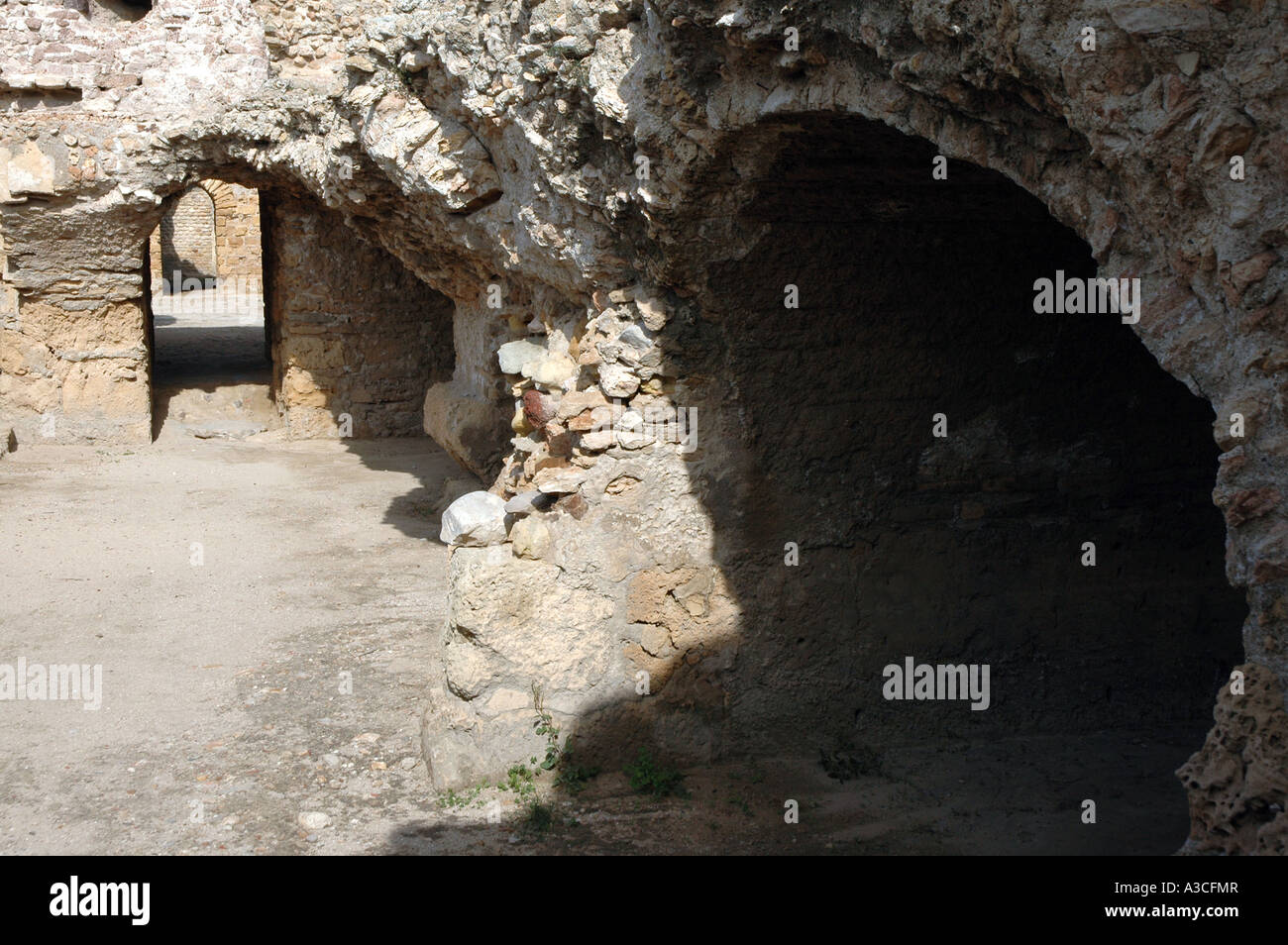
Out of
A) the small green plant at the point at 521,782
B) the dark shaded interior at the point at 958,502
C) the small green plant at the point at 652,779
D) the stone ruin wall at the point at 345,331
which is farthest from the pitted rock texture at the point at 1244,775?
the stone ruin wall at the point at 345,331

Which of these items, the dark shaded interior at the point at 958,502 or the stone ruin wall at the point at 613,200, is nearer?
the stone ruin wall at the point at 613,200

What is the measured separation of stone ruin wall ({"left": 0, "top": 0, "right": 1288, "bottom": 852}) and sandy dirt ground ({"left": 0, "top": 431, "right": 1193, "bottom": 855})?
36 centimetres

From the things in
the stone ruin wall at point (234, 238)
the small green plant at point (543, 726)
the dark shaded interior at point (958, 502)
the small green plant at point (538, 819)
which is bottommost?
the small green plant at point (538, 819)

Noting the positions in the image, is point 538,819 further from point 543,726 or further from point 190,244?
point 190,244

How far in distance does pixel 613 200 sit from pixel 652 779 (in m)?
2.17

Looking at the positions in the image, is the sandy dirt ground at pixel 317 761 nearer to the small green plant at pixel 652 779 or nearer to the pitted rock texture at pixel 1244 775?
the small green plant at pixel 652 779

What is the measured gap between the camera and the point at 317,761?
4.73 m

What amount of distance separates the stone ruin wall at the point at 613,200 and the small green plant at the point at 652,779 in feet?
0.39

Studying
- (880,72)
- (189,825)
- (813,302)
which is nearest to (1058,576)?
(813,302)

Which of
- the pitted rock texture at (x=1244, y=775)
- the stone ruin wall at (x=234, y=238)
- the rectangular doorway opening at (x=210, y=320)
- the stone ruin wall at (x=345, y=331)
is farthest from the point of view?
the stone ruin wall at (x=234, y=238)

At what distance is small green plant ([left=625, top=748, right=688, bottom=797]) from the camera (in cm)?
452

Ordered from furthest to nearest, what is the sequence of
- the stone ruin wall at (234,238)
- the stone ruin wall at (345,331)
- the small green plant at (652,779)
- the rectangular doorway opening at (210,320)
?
the stone ruin wall at (234,238)
the rectangular doorway opening at (210,320)
the stone ruin wall at (345,331)
the small green plant at (652,779)

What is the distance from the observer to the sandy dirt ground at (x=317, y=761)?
165 inches

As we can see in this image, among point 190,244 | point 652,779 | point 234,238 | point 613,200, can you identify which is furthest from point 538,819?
point 190,244
